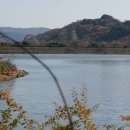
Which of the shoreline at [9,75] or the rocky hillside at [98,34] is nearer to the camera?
the shoreline at [9,75]

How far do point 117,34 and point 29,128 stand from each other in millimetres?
171064

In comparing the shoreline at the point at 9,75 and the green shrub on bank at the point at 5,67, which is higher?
the green shrub on bank at the point at 5,67

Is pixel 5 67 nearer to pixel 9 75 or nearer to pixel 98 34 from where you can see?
pixel 9 75

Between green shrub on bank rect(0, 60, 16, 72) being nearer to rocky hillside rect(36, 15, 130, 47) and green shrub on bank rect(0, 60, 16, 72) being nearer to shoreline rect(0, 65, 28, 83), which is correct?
shoreline rect(0, 65, 28, 83)

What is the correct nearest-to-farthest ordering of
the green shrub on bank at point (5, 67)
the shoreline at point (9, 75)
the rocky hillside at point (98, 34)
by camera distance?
1. the shoreline at point (9, 75)
2. the green shrub on bank at point (5, 67)
3. the rocky hillside at point (98, 34)

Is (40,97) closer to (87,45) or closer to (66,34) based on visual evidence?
(87,45)

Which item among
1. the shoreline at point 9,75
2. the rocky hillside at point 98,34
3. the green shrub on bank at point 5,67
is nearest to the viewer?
the shoreline at point 9,75

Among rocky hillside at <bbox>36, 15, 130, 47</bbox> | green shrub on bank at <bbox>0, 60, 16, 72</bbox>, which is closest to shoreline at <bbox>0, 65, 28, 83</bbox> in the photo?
green shrub on bank at <bbox>0, 60, 16, 72</bbox>

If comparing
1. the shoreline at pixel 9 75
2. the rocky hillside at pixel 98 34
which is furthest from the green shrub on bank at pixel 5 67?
the rocky hillside at pixel 98 34

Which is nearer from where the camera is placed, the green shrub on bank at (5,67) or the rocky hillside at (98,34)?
the green shrub on bank at (5,67)

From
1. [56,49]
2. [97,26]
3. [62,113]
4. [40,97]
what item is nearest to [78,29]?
[97,26]

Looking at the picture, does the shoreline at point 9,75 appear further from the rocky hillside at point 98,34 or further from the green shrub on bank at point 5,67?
the rocky hillside at point 98,34

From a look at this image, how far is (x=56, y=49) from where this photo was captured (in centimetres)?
13512

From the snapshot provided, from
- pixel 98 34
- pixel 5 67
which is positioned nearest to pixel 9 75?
pixel 5 67
